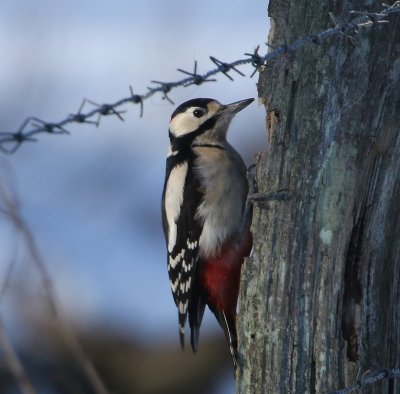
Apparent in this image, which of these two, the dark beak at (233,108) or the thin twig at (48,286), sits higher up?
the dark beak at (233,108)

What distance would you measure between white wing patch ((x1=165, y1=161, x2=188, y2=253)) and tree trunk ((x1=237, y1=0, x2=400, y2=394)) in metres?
1.17

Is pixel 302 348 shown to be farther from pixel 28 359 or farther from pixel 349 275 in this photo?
pixel 28 359

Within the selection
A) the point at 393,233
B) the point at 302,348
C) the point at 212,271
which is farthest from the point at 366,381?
the point at 212,271

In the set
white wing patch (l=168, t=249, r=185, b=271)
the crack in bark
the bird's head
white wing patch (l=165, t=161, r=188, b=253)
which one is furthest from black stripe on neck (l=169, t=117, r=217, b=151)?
the crack in bark

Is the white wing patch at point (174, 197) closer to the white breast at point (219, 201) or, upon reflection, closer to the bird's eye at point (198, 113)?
the white breast at point (219, 201)

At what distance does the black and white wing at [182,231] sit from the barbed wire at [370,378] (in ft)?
4.84

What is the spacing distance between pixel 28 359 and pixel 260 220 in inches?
194

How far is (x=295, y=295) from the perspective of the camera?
12.6ft

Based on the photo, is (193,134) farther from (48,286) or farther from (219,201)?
(48,286)

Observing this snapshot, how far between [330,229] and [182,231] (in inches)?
58.6

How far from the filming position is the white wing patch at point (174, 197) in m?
5.18

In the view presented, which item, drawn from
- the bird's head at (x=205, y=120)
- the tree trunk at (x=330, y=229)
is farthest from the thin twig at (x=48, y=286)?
the bird's head at (x=205, y=120)

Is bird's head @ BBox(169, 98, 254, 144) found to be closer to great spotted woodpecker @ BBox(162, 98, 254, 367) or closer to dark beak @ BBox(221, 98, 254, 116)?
dark beak @ BBox(221, 98, 254, 116)

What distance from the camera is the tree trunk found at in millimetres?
3803
